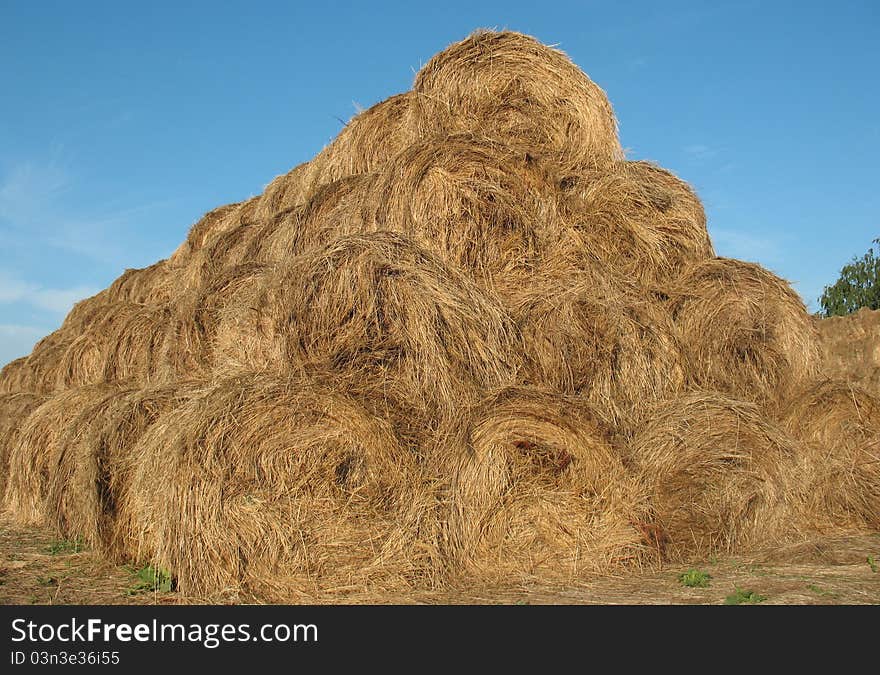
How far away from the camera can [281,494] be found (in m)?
5.74

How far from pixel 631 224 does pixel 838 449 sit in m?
2.98

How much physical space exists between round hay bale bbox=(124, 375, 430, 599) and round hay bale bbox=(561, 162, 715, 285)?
11.1 feet

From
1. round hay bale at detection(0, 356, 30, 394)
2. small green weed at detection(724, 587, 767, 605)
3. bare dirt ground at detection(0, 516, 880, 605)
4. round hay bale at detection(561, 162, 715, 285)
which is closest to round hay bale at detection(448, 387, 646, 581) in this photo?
bare dirt ground at detection(0, 516, 880, 605)

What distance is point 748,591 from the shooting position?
5367mm

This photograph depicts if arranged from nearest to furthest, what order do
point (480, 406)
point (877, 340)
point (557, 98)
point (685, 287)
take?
point (480, 406) < point (685, 287) < point (557, 98) < point (877, 340)

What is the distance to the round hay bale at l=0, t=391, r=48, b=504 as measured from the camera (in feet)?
34.6

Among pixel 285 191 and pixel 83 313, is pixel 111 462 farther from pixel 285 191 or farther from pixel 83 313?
pixel 83 313

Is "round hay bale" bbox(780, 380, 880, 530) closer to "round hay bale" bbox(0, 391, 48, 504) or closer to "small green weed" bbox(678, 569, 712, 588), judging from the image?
"small green weed" bbox(678, 569, 712, 588)

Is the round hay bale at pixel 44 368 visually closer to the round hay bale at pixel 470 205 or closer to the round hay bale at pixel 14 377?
the round hay bale at pixel 14 377

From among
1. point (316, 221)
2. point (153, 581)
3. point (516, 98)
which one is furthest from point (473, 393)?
point (516, 98)

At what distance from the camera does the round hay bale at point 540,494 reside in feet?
19.4
